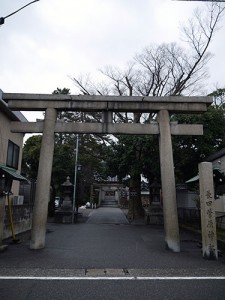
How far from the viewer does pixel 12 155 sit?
53.7 ft

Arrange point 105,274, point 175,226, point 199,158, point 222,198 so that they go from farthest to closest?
1. point 199,158
2. point 222,198
3. point 175,226
4. point 105,274

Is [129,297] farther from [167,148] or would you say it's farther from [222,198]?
[222,198]

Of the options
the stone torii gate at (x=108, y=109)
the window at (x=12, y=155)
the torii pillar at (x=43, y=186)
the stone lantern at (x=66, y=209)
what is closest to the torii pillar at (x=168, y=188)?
the stone torii gate at (x=108, y=109)

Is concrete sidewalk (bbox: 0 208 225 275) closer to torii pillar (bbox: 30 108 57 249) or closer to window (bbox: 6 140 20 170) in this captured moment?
torii pillar (bbox: 30 108 57 249)

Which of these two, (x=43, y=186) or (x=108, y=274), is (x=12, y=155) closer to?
(x=43, y=186)

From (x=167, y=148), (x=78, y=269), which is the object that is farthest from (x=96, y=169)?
(x=78, y=269)

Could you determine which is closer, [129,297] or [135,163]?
[129,297]

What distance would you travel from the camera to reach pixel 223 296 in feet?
17.9

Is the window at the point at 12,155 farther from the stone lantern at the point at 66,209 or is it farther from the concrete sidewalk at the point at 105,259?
the stone lantern at the point at 66,209

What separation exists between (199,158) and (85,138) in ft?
59.2

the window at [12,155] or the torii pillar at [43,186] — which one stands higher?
the window at [12,155]

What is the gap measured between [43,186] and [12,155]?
6.41 m

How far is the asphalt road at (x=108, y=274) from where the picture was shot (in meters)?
5.63

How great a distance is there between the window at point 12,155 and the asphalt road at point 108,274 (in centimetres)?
625
